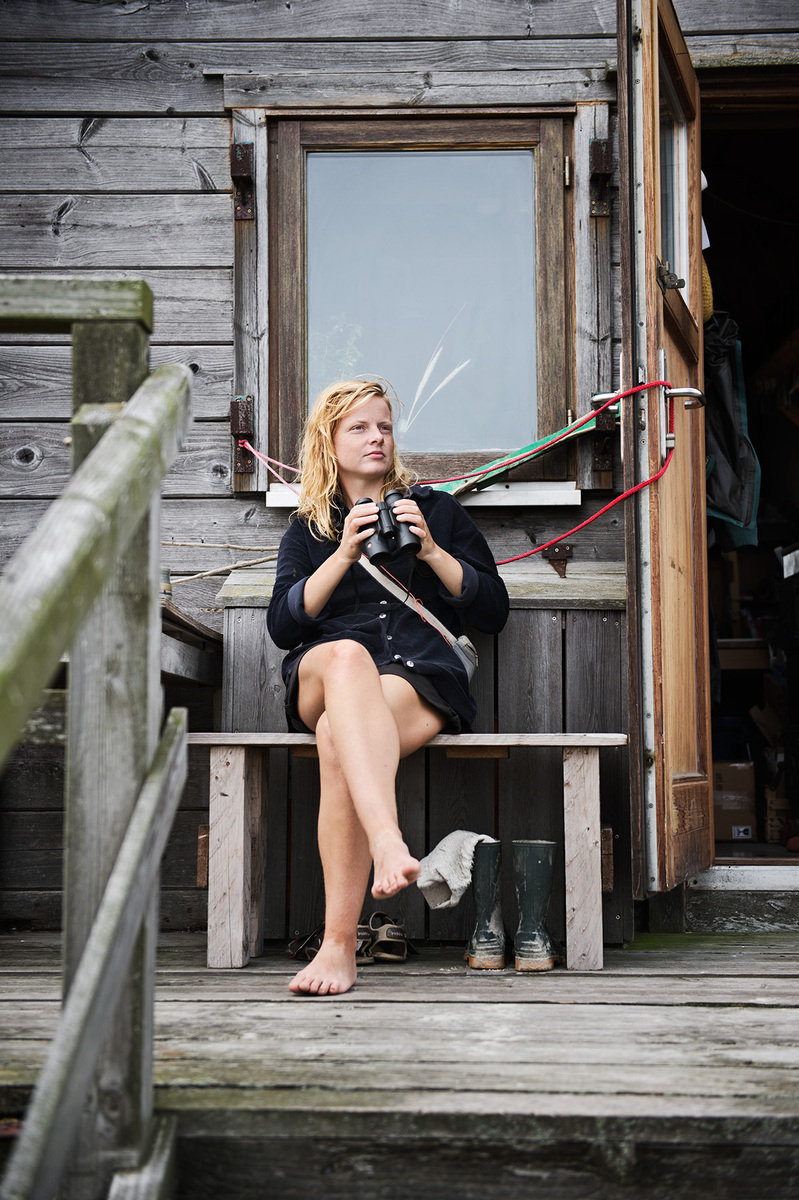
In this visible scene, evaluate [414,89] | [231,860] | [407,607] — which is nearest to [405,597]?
[407,607]

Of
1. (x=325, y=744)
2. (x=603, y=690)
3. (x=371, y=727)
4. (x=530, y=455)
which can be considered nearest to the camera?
(x=371, y=727)

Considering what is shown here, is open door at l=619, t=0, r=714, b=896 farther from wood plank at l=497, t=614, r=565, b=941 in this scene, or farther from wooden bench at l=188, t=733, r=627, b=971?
wood plank at l=497, t=614, r=565, b=941

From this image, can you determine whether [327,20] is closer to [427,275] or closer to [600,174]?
[427,275]

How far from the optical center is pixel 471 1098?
3.81 ft

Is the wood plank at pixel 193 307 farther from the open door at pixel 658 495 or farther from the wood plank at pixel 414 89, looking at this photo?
the open door at pixel 658 495

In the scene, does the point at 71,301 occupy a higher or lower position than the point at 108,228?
lower

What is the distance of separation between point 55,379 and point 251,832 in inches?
60.7

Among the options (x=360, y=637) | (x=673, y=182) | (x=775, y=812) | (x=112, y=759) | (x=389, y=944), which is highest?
(x=673, y=182)

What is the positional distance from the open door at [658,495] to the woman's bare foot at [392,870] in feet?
2.10

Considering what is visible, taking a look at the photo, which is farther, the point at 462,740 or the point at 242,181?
the point at 242,181

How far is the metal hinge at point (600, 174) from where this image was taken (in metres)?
2.94

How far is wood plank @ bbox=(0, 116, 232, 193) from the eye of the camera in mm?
3043

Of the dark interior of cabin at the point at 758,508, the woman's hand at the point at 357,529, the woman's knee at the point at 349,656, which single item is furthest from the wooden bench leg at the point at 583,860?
the dark interior of cabin at the point at 758,508

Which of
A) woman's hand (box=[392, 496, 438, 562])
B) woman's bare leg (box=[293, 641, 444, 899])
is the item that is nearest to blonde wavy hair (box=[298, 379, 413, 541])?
woman's hand (box=[392, 496, 438, 562])
